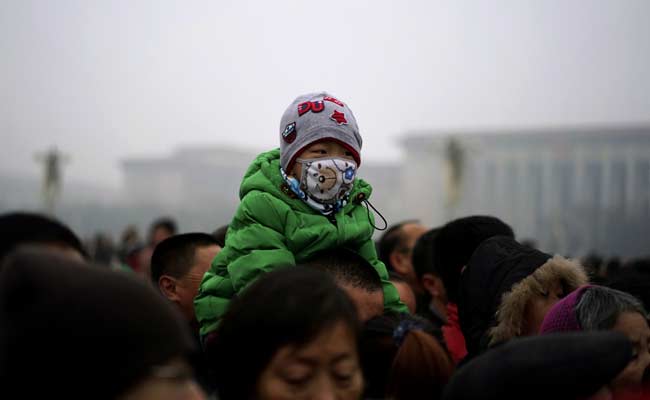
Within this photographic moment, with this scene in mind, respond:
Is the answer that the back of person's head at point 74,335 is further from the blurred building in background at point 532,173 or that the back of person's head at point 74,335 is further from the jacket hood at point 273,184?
the blurred building in background at point 532,173

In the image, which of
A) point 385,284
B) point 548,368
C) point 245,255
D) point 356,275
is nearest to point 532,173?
point 385,284

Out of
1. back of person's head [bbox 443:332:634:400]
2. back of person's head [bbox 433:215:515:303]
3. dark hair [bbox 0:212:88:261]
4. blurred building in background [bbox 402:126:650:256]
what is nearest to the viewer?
back of person's head [bbox 443:332:634:400]

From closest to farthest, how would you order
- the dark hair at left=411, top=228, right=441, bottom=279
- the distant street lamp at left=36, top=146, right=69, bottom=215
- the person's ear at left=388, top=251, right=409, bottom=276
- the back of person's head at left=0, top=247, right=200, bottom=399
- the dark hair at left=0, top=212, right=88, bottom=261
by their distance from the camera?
the back of person's head at left=0, top=247, right=200, bottom=399 < the dark hair at left=0, top=212, right=88, bottom=261 < the dark hair at left=411, top=228, right=441, bottom=279 < the person's ear at left=388, top=251, right=409, bottom=276 < the distant street lamp at left=36, top=146, right=69, bottom=215

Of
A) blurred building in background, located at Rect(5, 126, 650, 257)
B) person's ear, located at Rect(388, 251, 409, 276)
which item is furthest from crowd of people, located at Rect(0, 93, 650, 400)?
blurred building in background, located at Rect(5, 126, 650, 257)

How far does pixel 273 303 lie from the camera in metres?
1.51

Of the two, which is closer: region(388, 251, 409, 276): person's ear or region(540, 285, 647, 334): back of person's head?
region(540, 285, 647, 334): back of person's head

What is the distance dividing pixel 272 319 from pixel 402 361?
464 millimetres

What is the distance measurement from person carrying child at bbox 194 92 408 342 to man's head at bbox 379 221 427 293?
6.82ft

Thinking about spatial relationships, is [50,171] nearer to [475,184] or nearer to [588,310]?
[588,310]

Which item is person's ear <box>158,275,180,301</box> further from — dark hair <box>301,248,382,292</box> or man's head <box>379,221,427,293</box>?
man's head <box>379,221,427,293</box>

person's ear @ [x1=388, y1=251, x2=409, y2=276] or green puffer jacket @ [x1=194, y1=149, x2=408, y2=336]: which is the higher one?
green puffer jacket @ [x1=194, y1=149, x2=408, y2=336]

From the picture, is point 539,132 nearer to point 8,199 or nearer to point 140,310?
point 8,199

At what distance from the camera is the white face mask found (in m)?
2.24

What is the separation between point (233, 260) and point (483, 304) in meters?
0.79
